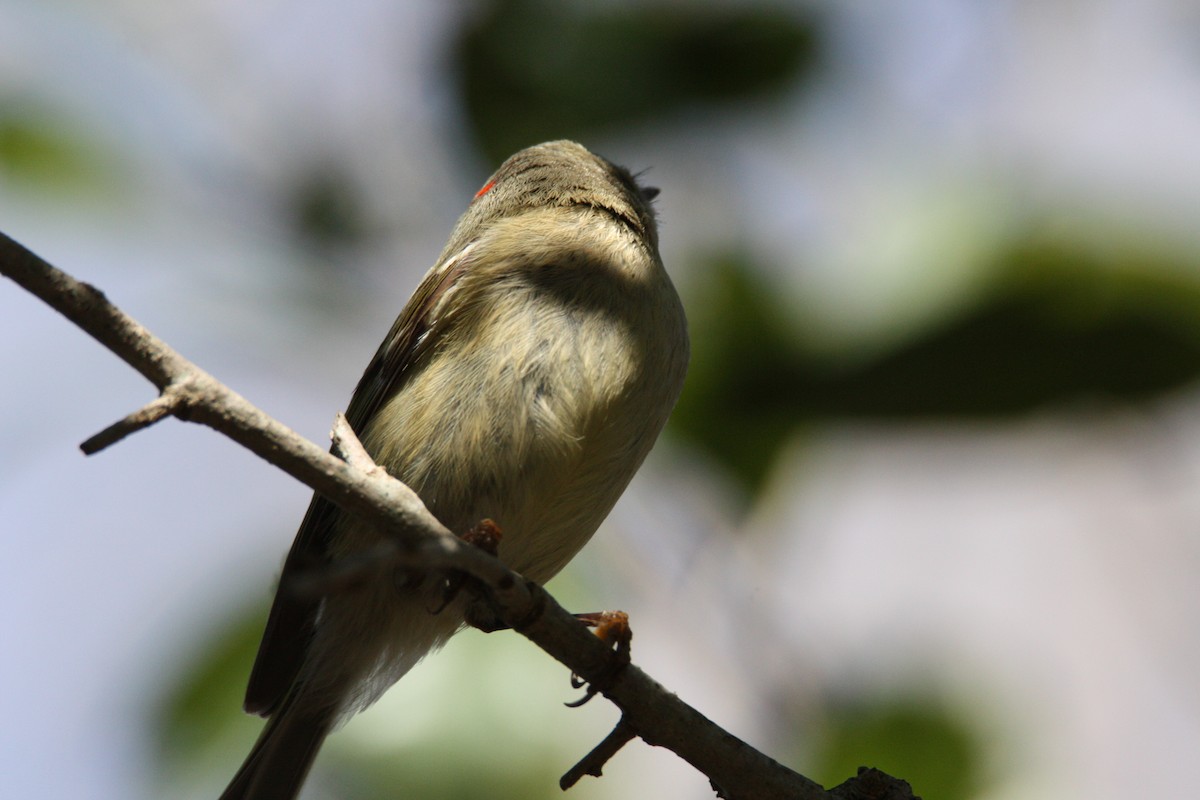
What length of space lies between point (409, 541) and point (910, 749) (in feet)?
5.13

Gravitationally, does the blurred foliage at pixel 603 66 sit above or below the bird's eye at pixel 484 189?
above

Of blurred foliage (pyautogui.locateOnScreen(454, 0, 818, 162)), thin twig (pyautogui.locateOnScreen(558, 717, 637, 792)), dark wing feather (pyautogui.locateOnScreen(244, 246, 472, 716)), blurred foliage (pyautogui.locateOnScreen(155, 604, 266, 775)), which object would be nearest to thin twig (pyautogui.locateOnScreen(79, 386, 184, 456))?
thin twig (pyautogui.locateOnScreen(558, 717, 637, 792))

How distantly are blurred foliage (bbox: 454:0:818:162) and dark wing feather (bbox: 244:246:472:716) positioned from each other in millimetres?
832

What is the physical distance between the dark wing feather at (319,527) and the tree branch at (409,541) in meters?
0.77

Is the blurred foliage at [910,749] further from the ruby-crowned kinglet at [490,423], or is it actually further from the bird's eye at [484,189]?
the bird's eye at [484,189]

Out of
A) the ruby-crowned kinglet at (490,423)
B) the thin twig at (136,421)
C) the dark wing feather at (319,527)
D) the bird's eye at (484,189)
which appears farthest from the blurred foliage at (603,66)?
the thin twig at (136,421)

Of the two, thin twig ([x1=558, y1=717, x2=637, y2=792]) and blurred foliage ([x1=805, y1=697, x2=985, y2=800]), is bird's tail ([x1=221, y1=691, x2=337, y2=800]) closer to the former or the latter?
thin twig ([x1=558, y1=717, x2=637, y2=792])

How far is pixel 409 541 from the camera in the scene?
1980 millimetres

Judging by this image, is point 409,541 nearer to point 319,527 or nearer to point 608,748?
point 608,748

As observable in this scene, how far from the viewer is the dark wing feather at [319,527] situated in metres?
3.03

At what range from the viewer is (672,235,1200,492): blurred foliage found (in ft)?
8.77

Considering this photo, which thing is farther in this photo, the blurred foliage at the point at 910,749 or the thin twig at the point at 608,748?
the blurred foliage at the point at 910,749

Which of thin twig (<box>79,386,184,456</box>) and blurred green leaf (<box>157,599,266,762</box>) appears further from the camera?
blurred green leaf (<box>157,599,266,762</box>)

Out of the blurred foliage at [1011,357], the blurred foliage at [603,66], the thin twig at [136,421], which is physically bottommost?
the thin twig at [136,421]
